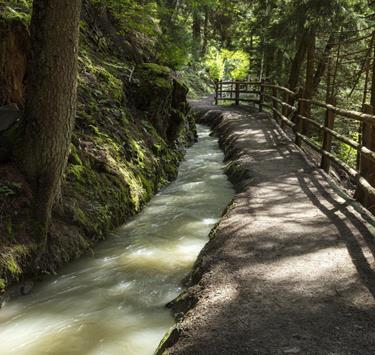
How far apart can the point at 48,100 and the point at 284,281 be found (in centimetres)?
337

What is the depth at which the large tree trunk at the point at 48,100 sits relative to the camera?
16.2 ft

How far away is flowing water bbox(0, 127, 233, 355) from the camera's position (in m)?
4.11

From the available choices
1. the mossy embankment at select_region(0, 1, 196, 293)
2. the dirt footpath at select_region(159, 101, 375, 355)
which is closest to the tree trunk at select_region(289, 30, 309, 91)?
the mossy embankment at select_region(0, 1, 196, 293)

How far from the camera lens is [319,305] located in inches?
145

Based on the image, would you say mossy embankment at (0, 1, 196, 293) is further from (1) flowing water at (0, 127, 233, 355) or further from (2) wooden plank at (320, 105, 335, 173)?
(2) wooden plank at (320, 105, 335, 173)

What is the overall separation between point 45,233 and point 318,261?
324 centimetres

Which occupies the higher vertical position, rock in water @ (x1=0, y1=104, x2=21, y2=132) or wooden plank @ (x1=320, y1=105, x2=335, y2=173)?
rock in water @ (x1=0, y1=104, x2=21, y2=132)

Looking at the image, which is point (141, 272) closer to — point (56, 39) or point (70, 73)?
point (70, 73)

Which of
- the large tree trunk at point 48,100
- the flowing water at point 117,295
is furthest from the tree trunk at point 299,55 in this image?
the large tree trunk at point 48,100

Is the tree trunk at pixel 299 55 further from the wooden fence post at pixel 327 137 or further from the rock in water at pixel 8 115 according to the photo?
the rock in water at pixel 8 115

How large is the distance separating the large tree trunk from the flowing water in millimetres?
807

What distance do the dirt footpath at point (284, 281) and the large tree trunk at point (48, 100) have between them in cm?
215

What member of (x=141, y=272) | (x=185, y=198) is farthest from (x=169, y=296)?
(x=185, y=198)

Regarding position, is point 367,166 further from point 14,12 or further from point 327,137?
point 14,12
